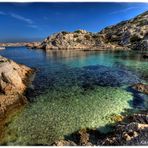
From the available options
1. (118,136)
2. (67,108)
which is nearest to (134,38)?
(67,108)

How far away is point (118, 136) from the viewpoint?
9062 mm

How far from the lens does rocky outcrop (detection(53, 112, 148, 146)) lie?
27.0 feet

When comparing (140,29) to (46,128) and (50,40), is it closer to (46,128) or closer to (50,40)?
(50,40)

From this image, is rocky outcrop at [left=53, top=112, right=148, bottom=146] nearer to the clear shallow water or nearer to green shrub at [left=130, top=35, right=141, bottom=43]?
the clear shallow water

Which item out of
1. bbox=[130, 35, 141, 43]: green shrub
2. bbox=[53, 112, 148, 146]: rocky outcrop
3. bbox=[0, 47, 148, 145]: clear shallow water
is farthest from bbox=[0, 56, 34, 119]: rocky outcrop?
bbox=[130, 35, 141, 43]: green shrub

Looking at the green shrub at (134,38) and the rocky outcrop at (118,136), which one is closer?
the rocky outcrop at (118,136)

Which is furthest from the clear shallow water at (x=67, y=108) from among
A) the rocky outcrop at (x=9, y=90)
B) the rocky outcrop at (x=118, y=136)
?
the rocky outcrop at (x=9, y=90)

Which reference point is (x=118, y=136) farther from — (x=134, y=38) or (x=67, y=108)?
(x=134, y=38)

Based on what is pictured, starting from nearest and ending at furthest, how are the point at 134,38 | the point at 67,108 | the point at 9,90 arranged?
the point at 67,108 → the point at 9,90 → the point at 134,38

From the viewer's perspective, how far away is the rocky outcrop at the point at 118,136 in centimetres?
823

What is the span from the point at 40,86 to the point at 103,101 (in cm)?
741

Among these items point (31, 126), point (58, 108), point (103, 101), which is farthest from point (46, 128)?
point (103, 101)

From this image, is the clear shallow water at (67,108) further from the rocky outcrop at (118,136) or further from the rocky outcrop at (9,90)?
the rocky outcrop at (9,90)

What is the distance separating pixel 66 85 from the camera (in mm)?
20766
